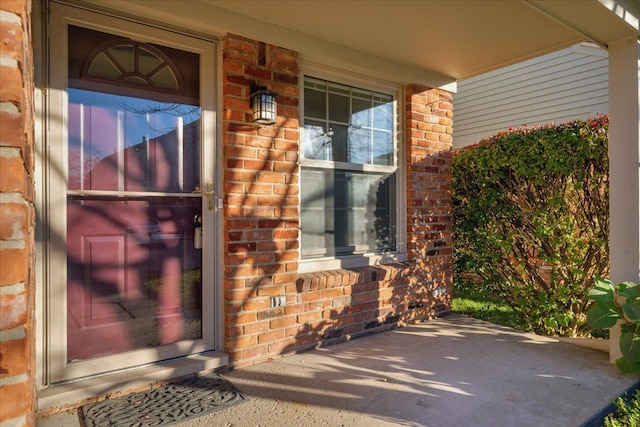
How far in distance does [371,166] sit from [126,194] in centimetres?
217

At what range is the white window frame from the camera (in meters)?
3.36

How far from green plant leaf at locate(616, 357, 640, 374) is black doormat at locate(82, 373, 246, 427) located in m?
2.63

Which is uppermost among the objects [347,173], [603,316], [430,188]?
[347,173]

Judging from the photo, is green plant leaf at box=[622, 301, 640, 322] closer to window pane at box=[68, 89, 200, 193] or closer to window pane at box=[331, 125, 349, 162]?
window pane at box=[331, 125, 349, 162]

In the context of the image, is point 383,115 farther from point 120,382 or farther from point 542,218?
point 120,382

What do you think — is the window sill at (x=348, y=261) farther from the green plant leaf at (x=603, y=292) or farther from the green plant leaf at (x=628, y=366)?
the green plant leaf at (x=628, y=366)

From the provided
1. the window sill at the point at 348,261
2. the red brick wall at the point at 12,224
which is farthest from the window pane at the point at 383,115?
the red brick wall at the point at 12,224

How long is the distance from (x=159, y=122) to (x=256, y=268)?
4.03 ft

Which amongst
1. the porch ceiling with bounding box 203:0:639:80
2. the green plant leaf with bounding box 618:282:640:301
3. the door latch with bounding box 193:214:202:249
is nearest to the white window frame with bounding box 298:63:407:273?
the porch ceiling with bounding box 203:0:639:80

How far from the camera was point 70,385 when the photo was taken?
2.31 meters

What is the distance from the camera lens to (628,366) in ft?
9.04

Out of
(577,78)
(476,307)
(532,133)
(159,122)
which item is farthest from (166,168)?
(577,78)

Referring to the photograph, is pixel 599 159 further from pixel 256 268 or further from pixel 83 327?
pixel 83 327

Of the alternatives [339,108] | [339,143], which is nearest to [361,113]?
[339,108]
